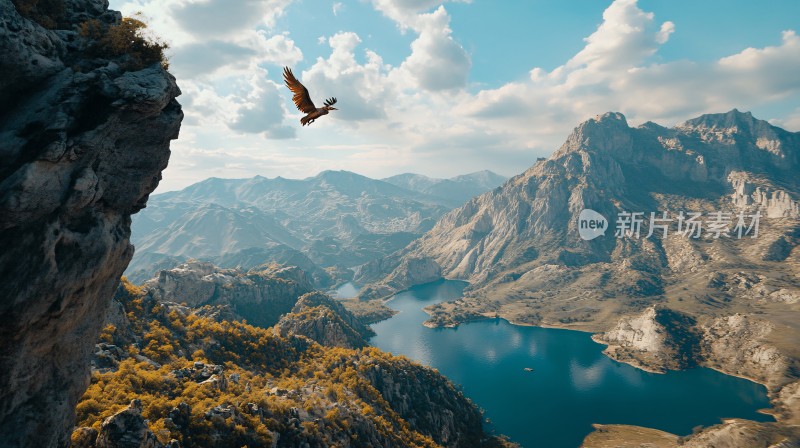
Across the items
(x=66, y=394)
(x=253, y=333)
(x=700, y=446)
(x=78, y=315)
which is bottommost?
(x=700, y=446)

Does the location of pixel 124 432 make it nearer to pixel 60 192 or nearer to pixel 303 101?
pixel 60 192

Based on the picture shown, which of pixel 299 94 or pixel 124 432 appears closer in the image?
pixel 299 94

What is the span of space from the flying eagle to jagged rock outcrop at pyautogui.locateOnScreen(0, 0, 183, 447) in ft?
36.6

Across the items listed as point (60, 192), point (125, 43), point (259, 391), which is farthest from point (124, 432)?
point (259, 391)

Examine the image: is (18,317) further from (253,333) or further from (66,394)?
(253,333)

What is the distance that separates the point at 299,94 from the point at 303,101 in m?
0.41

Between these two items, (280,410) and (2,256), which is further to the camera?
(280,410)

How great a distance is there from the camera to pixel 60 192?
22.3m

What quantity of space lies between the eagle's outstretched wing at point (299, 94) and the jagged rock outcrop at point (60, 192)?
438 inches

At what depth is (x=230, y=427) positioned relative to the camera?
53.7 m

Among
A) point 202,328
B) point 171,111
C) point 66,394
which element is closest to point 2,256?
point 66,394

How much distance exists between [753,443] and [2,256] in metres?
223

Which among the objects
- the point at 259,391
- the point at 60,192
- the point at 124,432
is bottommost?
the point at 259,391

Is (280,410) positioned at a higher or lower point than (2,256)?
lower
